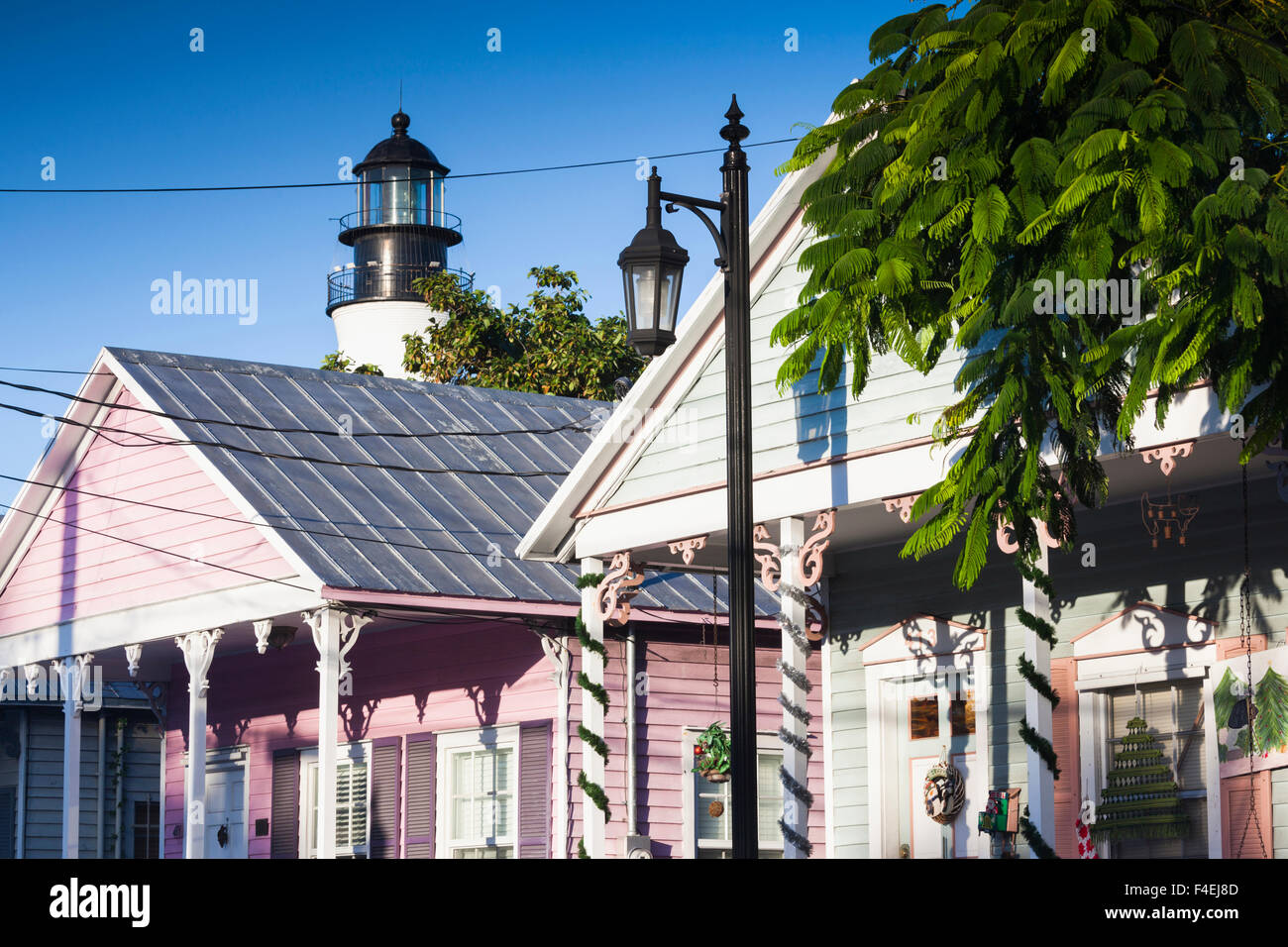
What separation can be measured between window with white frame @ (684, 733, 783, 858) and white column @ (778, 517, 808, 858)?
465 cm

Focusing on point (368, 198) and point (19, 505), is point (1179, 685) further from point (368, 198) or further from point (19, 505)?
Answer: point (368, 198)

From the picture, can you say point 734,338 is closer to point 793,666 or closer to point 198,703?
point 793,666

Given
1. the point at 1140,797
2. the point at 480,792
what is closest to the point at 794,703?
the point at 1140,797

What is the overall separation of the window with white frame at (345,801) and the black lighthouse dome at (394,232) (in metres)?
39.8

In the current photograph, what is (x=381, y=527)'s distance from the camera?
58.4 ft

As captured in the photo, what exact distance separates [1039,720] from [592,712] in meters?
4.55

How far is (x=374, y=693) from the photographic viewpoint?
65.8ft

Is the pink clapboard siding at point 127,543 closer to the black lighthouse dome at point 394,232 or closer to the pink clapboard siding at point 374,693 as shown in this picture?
the pink clapboard siding at point 374,693

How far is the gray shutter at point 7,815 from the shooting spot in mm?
25284

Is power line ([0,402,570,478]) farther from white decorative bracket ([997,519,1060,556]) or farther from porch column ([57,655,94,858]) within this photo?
white decorative bracket ([997,519,1060,556])

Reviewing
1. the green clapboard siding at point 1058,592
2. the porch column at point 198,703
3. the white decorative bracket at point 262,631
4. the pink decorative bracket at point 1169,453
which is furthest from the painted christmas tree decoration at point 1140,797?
the porch column at point 198,703

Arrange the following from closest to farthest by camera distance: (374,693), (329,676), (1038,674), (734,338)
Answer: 1. (734,338)
2. (1038,674)
3. (329,676)
4. (374,693)

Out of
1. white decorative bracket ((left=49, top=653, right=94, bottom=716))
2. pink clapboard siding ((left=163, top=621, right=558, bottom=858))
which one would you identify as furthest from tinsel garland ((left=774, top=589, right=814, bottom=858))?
white decorative bracket ((left=49, top=653, right=94, bottom=716))
